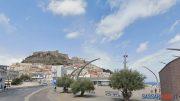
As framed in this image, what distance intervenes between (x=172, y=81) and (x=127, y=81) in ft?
47.6

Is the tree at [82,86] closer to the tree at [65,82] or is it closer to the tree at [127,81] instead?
the tree at [127,81]

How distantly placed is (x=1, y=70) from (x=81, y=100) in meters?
74.9

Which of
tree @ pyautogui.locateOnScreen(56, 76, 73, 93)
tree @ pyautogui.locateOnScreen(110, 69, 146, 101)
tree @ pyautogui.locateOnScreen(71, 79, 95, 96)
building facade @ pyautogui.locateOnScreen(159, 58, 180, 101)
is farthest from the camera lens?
tree @ pyautogui.locateOnScreen(56, 76, 73, 93)

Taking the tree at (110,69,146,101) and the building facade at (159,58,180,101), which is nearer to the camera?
the building facade at (159,58,180,101)

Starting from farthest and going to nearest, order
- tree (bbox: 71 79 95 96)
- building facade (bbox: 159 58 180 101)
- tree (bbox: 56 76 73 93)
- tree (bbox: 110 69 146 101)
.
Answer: tree (bbox: 56 76 73 93) → tree (bbox: 71 79 95 96) → tree (bbox: 110 69 146 101) → building facade (bbox: 159 58 180 101)

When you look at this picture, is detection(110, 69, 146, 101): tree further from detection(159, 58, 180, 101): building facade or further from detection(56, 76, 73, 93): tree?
detection(56, 76, 73, 93): tree

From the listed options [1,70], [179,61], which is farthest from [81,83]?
[1,70]

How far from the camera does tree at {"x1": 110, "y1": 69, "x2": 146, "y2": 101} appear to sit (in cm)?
5507

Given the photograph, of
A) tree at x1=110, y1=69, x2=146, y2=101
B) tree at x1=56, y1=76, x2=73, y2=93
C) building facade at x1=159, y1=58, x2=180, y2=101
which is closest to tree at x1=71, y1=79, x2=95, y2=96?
tree at x1=110, y1=69, x2=146, y2=101

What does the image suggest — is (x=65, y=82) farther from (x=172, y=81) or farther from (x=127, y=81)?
(x=172, y=81)

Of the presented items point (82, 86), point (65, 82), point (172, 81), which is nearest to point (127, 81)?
point (82, 86)

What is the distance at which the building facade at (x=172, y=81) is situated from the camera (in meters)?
38.7

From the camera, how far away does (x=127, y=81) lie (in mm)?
55156

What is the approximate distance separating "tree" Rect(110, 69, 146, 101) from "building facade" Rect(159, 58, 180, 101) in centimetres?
794
